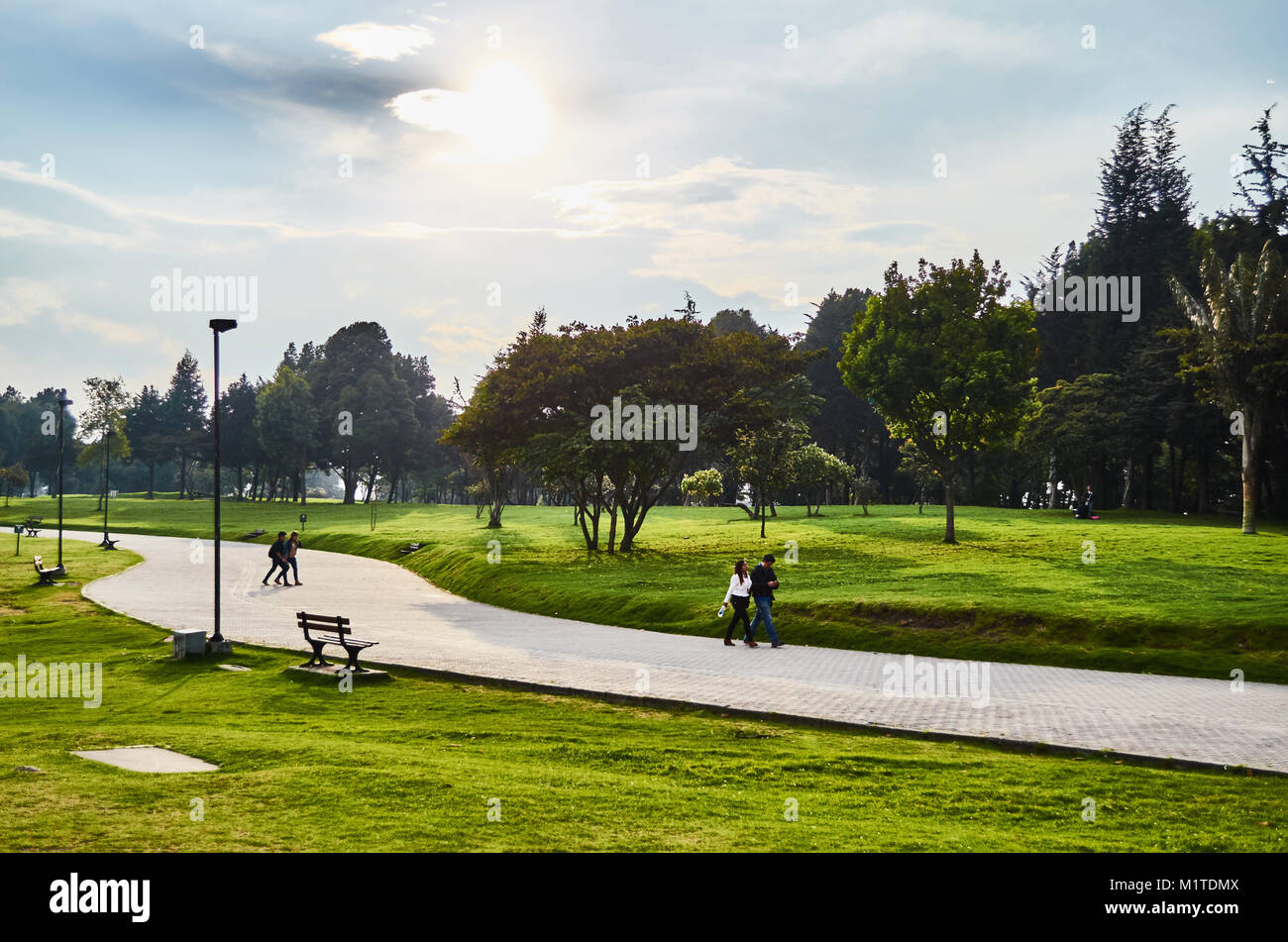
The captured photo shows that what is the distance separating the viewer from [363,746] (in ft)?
33.2

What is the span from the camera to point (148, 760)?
30.0 feet

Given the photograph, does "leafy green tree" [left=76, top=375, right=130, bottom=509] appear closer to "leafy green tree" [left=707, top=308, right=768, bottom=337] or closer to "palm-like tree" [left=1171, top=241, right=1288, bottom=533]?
"leafy green tree" [left=707, top=308, right=768, bottom=337]

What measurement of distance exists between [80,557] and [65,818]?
41122 millimetres

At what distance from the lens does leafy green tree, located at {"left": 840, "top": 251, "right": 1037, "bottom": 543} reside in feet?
117

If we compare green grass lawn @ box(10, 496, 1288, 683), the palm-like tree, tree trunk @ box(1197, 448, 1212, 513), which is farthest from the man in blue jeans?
Result: tree trunk @ box(1197, 448, 1212, 513)

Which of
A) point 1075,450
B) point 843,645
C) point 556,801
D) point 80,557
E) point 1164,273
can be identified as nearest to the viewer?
point 556,801

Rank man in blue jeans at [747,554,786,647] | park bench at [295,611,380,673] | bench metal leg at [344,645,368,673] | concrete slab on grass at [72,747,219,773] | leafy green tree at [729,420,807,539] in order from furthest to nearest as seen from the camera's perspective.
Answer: leafy green tree at [729,420,807,539], man in blue jeans at [747,554,786,647], park bench at [295,611,380,673], bench metal leg at [344,645,368,673], concrete slab on grass at [72,747,219,773]

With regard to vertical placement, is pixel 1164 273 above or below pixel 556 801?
above

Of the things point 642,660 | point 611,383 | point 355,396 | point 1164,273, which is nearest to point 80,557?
point 611,383

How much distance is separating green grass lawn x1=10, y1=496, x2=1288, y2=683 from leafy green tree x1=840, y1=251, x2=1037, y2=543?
446 cm

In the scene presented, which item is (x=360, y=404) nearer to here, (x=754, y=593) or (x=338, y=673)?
(x=754, y=593)

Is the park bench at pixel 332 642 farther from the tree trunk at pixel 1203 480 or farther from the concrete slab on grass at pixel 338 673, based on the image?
the tree trunk at pixel 1203 480
